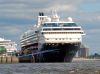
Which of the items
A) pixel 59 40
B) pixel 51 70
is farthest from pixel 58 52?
pixel 51 70

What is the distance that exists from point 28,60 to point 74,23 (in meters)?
24.0

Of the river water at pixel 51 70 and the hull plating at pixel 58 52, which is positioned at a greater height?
the hull plating at pixel 58 52

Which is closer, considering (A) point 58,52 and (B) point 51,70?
(B) point 51,70

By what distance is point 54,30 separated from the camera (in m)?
157

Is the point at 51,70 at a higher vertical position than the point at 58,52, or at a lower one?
lower

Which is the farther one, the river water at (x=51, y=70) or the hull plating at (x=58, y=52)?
the hull plating at (x=58, y=52)

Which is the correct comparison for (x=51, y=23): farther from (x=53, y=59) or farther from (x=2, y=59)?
(x=2, y=59)

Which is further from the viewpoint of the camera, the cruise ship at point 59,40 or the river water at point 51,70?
the cruise ship at point 59,40

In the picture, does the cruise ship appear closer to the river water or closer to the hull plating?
the hull plating

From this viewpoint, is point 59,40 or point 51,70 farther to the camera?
point 59,40

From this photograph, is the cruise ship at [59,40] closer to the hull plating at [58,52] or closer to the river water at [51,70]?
the hull plating at [58,52]

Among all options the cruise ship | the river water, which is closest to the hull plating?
the cruise ship

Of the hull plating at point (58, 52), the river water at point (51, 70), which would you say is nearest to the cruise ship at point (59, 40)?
the hull plating at point (58, 52)

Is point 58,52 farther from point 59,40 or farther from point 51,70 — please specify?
A: point 51,70
